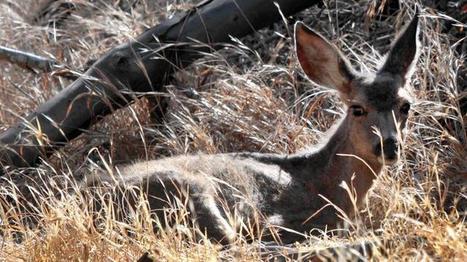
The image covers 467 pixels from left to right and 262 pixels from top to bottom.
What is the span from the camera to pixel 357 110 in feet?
23.2

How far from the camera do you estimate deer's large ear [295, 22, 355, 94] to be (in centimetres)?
721

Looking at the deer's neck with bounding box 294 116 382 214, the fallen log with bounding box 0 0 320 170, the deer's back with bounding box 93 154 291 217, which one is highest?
the fallen log with bounding box 0 0 320 170

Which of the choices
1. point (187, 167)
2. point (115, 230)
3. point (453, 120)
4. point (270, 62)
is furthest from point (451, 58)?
point (115, 230)

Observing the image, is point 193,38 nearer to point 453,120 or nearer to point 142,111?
point 142,111

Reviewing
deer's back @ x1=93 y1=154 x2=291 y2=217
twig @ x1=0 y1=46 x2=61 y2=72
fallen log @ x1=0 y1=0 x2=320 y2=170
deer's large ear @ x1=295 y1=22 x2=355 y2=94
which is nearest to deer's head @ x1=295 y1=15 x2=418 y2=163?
deer's large ear @ x1=295 y1=22 x2=355 y2=94

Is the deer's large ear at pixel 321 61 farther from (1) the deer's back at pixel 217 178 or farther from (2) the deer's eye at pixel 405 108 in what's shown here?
(1) the deer's back at pixel 217 178

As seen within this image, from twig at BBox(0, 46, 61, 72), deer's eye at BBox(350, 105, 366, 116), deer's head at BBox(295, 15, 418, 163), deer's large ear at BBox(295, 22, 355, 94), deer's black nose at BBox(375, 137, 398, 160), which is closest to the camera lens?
deer's black nose at BBox(375, 137, 398, 160)

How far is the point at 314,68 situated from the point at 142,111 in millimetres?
1738

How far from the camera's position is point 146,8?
9.95m

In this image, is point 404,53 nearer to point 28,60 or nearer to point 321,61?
point 321,61

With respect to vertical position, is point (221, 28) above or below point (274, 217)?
above

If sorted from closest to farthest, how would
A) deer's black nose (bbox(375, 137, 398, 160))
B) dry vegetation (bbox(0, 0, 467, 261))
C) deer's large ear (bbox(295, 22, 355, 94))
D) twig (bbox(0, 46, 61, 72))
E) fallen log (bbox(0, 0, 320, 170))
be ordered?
dry vegetation (bbox(0, 0, 467, 261)), deer's black nose (bbox(375, 137, 398, 160)), deer's large ear (bbox(295, 22, 355, 94)), fallen log (bbox(0, 0, 320, 170)), twig (bbox(0, 46, 61, 72))

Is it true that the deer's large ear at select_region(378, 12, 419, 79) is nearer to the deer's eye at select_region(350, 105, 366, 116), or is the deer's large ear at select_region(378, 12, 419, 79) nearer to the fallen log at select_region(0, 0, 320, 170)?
the deer's eye at select_region(350, 105, 366, 116)

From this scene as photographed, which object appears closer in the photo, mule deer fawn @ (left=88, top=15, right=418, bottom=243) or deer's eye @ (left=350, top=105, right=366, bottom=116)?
mule deer fawn @ (left=88, top=15, right=418, bottom=243)
